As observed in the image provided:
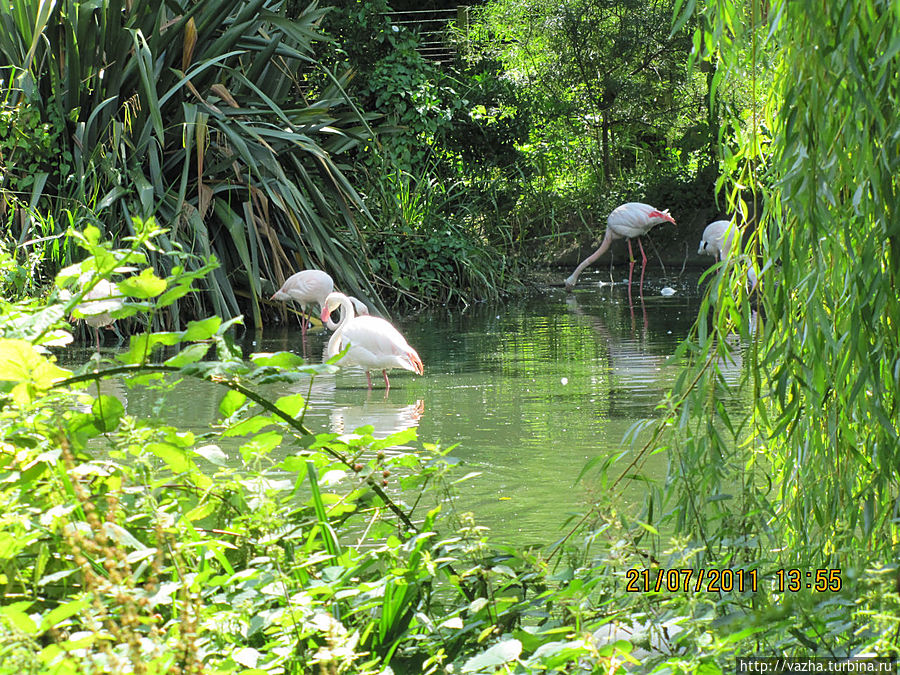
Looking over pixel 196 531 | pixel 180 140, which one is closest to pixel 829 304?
pixel 196 531

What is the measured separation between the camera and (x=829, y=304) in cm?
221

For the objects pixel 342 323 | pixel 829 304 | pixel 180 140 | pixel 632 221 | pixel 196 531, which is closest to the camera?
pixel 196 531

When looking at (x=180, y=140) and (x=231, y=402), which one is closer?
(x=231, y=402)

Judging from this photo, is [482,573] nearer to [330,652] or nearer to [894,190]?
[330,652]

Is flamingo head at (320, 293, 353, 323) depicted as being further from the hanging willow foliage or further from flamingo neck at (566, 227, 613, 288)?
flamingo neck at (566, 227, 613, 288)

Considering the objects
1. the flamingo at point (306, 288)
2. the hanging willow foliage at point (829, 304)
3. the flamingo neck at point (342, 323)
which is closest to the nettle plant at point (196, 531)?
the hanging willow foliage at point (829, 304)

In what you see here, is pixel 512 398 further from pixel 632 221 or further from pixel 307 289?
pixel 632 221

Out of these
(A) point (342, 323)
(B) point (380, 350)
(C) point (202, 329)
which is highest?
(C) point (202, 329)

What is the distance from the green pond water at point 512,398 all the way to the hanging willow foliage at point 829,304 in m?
0.29

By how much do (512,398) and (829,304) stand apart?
3162 millimetres

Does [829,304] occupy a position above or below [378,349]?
above

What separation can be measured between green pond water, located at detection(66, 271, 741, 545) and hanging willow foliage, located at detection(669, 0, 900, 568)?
290 mm

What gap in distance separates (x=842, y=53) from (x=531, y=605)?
48.8 inches

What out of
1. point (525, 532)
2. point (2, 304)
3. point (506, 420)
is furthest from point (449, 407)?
point (2, 304)
